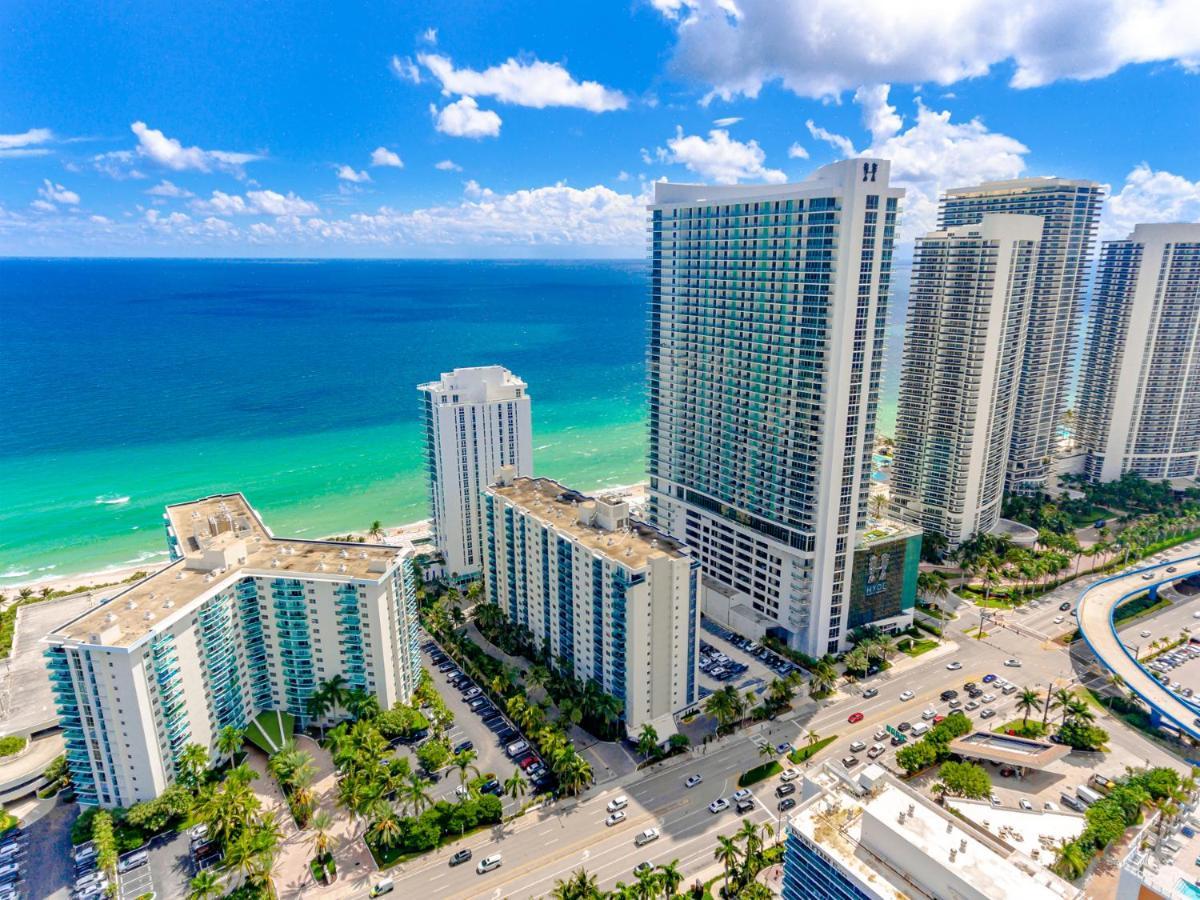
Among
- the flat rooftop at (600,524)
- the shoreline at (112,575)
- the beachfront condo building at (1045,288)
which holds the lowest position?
the shoreline at (112,575)

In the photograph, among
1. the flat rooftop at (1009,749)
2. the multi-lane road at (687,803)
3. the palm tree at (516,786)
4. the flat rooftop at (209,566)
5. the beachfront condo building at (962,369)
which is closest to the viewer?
the multi-lane road at (687,803)

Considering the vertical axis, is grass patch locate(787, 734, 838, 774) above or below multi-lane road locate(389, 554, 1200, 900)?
above

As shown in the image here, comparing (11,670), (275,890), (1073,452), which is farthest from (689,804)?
(1073,452)

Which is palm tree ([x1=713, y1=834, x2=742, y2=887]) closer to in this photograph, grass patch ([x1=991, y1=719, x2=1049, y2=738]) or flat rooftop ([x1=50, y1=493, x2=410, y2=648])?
grass patch ([x1=991, y1=719, x2=1049, y2=738])

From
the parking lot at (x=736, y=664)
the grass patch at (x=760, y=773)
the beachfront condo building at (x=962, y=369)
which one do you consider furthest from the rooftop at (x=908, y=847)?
the beachfront condo building at (x=962, y=369)

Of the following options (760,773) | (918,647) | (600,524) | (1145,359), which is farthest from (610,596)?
(1145,359)

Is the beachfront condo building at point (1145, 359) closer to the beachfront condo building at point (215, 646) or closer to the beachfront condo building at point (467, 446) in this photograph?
the beachfront condo building at point (467, 446)

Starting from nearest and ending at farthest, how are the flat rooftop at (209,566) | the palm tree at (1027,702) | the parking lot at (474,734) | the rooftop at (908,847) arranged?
the rooftop at (908,847) < the flat rooftop at (209,566) < the parking lot at (474,734) < the palm tree at (1027,702)

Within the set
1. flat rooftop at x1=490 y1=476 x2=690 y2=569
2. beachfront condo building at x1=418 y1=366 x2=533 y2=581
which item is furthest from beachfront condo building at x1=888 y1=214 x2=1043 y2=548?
beachfront condo building at x1=418 y1=366 x2=533 y2=581
